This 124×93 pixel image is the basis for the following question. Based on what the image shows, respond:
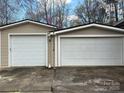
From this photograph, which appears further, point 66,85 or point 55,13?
point 55,13

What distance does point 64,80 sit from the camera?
28.8 ft

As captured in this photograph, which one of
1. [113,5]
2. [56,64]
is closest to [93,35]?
[56,64]

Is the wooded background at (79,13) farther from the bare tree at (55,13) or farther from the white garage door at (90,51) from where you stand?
the white garage door at (90,51)

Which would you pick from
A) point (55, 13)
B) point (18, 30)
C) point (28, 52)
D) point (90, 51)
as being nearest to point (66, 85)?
point (90, 51)

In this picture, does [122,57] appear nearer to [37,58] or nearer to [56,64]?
[56,64]

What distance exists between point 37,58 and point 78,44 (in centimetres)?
281

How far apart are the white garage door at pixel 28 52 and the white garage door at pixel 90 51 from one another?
48.9 inches

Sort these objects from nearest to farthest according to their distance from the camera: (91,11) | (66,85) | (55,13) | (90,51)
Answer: (66,85) < (90,51) < (91,11) < (55,13)

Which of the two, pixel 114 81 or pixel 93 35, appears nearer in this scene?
pixel 114 81

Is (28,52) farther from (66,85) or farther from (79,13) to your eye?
(79,13)

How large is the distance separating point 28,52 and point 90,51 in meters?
4.02

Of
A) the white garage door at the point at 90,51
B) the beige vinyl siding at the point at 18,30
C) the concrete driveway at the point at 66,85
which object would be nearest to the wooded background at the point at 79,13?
the beige vinyl siding at the point at 18,30

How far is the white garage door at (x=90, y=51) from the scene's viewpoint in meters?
13.2

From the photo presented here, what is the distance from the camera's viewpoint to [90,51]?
1324 centimetres
